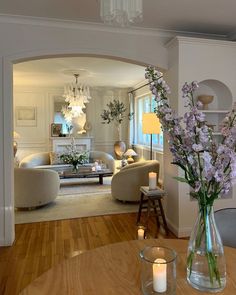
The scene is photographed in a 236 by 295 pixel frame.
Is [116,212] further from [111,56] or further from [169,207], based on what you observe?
[111,56]

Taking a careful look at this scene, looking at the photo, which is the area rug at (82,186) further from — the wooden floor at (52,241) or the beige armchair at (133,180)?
the wooden floor at (52,241)

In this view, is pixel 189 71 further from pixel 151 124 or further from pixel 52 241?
pixel 52 241

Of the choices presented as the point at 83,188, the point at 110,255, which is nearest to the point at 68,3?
the point at 110,255

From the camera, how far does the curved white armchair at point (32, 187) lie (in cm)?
417

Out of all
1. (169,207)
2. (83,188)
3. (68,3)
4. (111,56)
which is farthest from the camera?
(83,188)

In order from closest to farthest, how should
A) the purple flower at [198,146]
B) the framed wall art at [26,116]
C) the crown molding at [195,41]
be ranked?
the purple flower at [198,146]
the crown molding at [195,41]
the framed wall art at [26,116]

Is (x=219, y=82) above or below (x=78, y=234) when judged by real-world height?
above

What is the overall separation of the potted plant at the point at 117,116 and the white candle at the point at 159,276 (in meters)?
7.21

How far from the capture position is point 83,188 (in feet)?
19.0

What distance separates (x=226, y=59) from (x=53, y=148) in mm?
5990

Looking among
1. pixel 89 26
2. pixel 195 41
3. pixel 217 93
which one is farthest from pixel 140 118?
pixel 89 26

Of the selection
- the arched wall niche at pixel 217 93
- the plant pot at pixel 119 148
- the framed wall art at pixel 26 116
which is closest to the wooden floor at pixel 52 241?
the arched wall niche at pixel 217 93

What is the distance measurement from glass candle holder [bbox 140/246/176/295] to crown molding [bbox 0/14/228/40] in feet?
9.78

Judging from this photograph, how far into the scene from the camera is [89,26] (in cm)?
330
